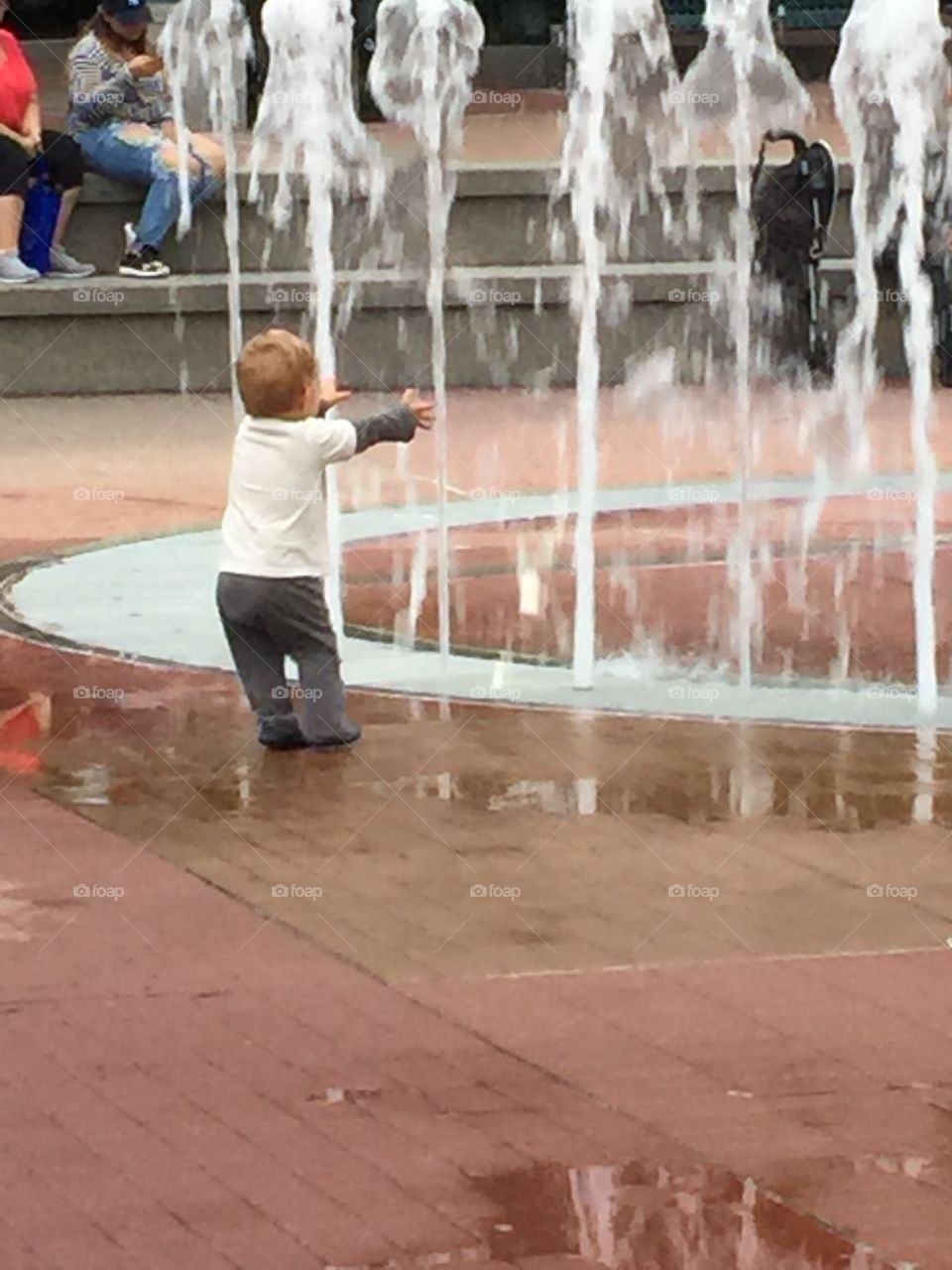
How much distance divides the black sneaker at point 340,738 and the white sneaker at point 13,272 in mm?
8875

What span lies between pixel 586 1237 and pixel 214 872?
96.7 inches

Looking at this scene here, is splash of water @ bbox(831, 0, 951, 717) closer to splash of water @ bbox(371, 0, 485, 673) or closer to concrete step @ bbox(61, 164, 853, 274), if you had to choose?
concrete step @ bbox(61, 164, 853, 274)

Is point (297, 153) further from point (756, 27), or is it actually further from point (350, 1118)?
point (350, 1118)

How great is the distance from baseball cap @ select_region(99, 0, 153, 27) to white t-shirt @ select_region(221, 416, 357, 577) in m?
9.34

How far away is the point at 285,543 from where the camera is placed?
8.72 m

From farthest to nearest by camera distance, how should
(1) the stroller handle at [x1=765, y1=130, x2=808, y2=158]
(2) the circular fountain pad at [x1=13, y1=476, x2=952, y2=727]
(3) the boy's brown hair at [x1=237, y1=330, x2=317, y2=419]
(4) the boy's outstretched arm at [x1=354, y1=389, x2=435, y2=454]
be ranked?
(1) the stroller handle at [x1=765, y1=130, x2=808, y2=158] < (2) the circular fountain pad at [x1=13, y1=476, x2=952, y2=727] < (4) the boy's outstretched arm at [x1=354, y1=389, x2=435, y2=454] < (3) the boy's brown hair at [x1=237, y1=330, x2=317, y2=419]

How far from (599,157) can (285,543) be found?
19.3 ft

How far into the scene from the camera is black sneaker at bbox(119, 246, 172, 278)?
17.7 metres

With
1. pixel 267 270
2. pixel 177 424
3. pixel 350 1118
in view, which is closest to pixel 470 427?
pixel 177 424

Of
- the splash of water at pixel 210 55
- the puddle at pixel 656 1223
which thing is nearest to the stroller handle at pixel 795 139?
the splash of water at pixel 210 55

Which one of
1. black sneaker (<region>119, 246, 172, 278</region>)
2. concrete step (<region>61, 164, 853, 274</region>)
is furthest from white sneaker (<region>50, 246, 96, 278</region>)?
concrete step (<region>61, 164, 853, 274</region>)

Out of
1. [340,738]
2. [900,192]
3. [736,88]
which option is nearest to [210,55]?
[736,88]

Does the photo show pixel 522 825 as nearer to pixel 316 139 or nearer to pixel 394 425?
pixel 394 425

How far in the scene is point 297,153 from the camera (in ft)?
64.5
